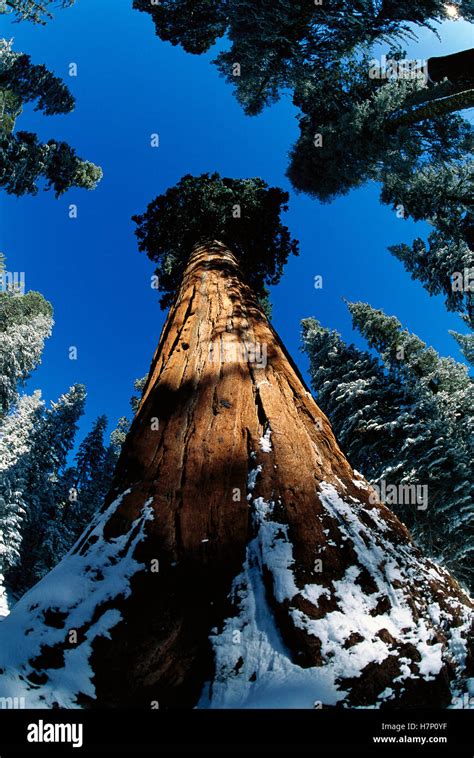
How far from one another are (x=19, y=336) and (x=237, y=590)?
21.6m

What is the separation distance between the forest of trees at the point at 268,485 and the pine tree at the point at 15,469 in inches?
533

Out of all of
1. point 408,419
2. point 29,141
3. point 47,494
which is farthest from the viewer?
point 47,494

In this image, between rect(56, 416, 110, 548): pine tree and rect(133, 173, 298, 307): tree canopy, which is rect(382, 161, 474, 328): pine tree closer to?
rect(133, 173, 298, 307): tree canopy

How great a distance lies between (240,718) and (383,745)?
0.51 meters

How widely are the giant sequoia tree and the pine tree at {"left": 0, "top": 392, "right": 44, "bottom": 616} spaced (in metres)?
16.0

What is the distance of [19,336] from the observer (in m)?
19.6

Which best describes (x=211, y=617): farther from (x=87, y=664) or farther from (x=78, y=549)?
(x=78, y=549)

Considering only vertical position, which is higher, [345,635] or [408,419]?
[408,419]

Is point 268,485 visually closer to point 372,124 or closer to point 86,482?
point 372,124

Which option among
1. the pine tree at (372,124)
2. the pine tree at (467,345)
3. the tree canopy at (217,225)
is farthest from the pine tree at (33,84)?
the pine tree at (467,345)

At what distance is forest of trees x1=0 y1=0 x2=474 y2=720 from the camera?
138 cm

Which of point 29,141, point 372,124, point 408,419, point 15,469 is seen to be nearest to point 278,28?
point 372,124

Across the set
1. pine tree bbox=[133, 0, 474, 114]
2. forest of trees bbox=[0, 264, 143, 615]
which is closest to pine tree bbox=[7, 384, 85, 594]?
forest of trees bbox=[0, 264, 143, 615]

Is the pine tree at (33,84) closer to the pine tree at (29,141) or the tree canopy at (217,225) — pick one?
the pine tree at (29,141)
